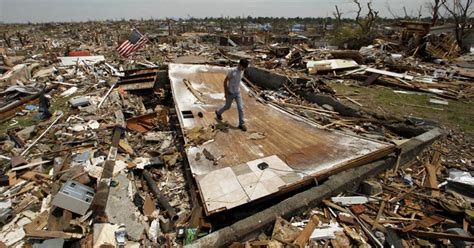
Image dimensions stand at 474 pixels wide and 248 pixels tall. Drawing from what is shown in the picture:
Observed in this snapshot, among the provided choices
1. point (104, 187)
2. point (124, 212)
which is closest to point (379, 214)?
point (124, 212)

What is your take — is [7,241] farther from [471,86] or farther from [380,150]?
[471,86]

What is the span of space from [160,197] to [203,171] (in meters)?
0.92

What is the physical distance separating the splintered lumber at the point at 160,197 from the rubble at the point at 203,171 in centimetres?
3

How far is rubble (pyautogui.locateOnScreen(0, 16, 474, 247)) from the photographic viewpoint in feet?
12.1

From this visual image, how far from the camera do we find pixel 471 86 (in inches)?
426

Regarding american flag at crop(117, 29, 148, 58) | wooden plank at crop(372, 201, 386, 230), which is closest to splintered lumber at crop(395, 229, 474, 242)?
wooden plank at crop(372, 201, 386, 230)

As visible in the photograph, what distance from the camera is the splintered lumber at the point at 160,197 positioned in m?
4.28

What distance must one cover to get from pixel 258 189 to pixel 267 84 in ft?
24.8

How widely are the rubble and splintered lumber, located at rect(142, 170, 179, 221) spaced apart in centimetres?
3

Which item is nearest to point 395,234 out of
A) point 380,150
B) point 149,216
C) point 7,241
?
point 380,150

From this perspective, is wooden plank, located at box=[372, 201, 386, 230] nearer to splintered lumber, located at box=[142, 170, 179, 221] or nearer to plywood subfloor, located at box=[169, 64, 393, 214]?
plywood subfloor, located at box=[169, 64, 393, 214]

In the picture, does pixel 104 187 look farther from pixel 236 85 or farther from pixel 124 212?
pixel 236 85

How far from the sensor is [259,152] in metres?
5.38

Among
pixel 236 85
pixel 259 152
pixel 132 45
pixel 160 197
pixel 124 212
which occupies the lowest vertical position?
pixel 160 197
